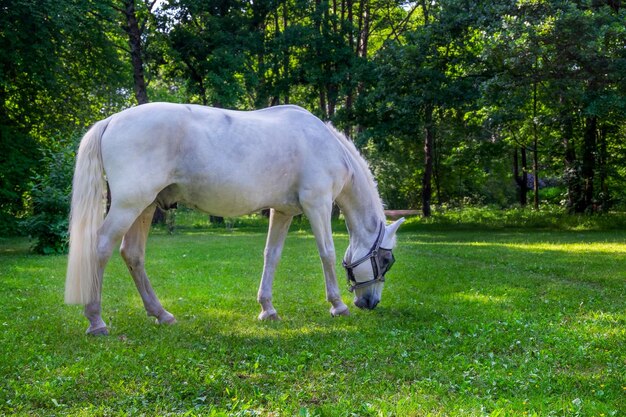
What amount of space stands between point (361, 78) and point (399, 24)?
961 cm

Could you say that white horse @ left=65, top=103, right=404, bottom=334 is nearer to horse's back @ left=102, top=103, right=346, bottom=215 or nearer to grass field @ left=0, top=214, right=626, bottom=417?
horse's back @ left=102, top=103, right=346, bottom=215

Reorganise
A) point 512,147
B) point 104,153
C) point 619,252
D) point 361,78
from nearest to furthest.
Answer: point 104,153, point 619,252, point 361,78, point 512,147

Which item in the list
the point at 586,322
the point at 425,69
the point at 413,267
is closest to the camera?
the point at 586,322

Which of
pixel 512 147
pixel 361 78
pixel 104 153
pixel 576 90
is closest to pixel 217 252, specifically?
pixel 104 153

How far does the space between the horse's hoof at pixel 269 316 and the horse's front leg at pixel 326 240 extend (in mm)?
662

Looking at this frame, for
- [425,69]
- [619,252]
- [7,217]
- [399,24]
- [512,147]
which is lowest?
[619,252]

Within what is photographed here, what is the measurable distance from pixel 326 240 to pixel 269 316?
43.0 inches

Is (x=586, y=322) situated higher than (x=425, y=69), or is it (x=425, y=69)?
(x=425, y=69)

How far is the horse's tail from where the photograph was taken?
18.1 ft

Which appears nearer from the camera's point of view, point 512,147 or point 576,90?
point 576,90

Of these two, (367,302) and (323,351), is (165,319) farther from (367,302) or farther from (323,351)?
(367,302)

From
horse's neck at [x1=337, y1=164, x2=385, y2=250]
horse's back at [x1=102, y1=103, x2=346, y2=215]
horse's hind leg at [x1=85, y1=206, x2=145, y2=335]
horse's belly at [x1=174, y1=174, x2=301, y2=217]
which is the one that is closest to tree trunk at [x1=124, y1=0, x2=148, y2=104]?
horse's neck at [x1=337, y1=164, x2=385, y2=250]

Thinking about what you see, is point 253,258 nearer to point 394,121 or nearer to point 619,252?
point 619,252

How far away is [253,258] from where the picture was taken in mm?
13688
